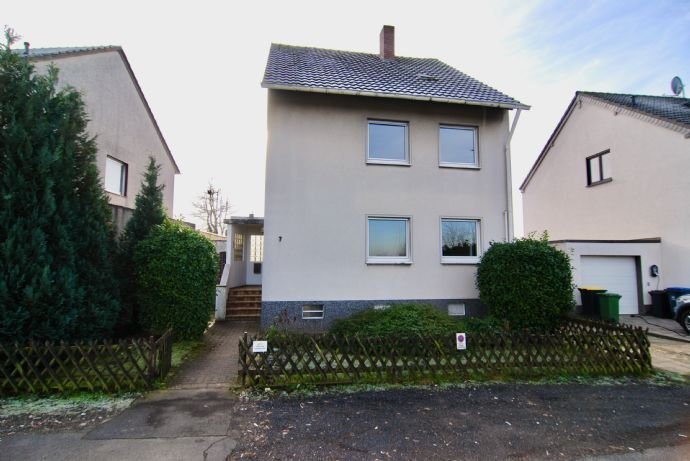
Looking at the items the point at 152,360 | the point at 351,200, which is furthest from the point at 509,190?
the point at 152,360

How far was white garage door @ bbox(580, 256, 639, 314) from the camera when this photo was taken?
12.7 metres

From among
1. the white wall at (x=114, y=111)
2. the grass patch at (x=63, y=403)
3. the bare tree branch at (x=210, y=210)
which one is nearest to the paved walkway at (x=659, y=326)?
the grass patch at (x=63, y=403)

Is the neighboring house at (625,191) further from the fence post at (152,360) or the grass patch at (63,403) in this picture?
the grass patch at (63,403)

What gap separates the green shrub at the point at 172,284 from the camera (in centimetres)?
802

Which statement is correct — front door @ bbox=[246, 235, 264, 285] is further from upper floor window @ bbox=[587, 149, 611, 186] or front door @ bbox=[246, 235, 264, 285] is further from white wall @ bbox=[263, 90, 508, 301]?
upper floor window @ bbox=[587, 149, 611, 186]

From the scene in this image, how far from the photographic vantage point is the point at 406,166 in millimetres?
10133

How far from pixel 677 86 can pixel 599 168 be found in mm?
7063

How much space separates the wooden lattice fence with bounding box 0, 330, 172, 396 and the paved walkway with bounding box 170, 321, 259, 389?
0.65m

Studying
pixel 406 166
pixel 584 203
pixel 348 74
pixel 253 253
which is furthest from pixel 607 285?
→ pixel 253 253

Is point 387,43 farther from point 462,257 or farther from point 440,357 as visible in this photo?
point 440,357

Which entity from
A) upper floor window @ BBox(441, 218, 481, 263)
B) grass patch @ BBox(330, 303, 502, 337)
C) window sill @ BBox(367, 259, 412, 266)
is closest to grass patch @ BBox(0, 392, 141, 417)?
grass patch @ BBox(330, 303, 502, 337)

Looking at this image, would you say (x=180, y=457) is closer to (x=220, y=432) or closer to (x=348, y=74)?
(x=220, y=432)

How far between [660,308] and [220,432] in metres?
14.9

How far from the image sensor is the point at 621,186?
14625mm
